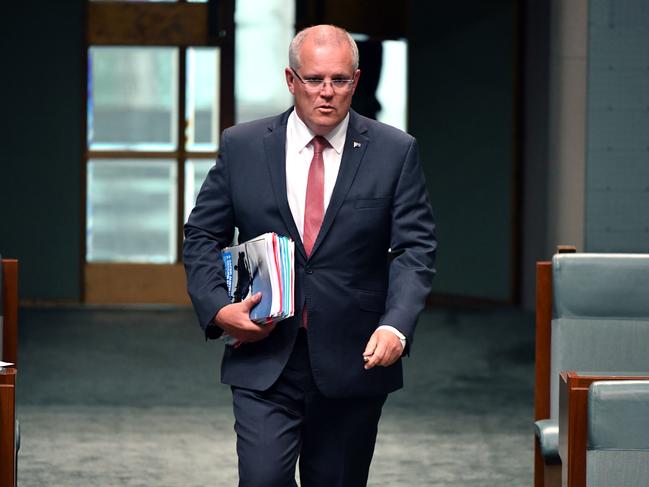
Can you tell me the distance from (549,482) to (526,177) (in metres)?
6.22

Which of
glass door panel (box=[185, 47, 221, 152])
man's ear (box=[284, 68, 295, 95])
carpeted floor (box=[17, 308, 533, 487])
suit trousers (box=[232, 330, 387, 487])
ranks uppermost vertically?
glass door panel (box=[185, 47, 221, 152])

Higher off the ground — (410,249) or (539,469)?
(410,249)

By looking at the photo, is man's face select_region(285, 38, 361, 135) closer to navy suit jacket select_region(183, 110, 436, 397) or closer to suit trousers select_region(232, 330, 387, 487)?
navy suit jacket select_region(183, 110, 436, 397)

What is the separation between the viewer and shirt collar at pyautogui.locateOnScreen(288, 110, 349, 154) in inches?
119

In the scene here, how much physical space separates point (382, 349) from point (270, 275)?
0.31 m

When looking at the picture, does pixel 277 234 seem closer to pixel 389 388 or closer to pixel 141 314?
pixel 389 388

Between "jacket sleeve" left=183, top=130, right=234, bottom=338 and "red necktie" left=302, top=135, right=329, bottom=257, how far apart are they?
20cm

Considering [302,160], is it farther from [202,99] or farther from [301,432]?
[202,99]

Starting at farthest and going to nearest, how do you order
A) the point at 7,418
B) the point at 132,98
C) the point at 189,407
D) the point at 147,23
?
the point at 132,98 < the point at 147,23 < the point at 189,407 < the point at 7,418

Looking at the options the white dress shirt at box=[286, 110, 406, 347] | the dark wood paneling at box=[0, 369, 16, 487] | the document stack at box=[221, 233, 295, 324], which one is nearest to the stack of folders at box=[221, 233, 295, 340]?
the document stack at box=[221, 233, 295, 324]

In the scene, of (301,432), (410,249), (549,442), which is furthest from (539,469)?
A: (410,249)

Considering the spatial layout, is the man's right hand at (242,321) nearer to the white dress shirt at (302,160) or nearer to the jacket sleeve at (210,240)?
the jacket sleeve at (210,240)

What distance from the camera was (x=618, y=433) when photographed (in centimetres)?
265

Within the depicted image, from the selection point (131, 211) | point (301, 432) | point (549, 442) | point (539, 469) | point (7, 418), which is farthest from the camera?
point (131, 211)
